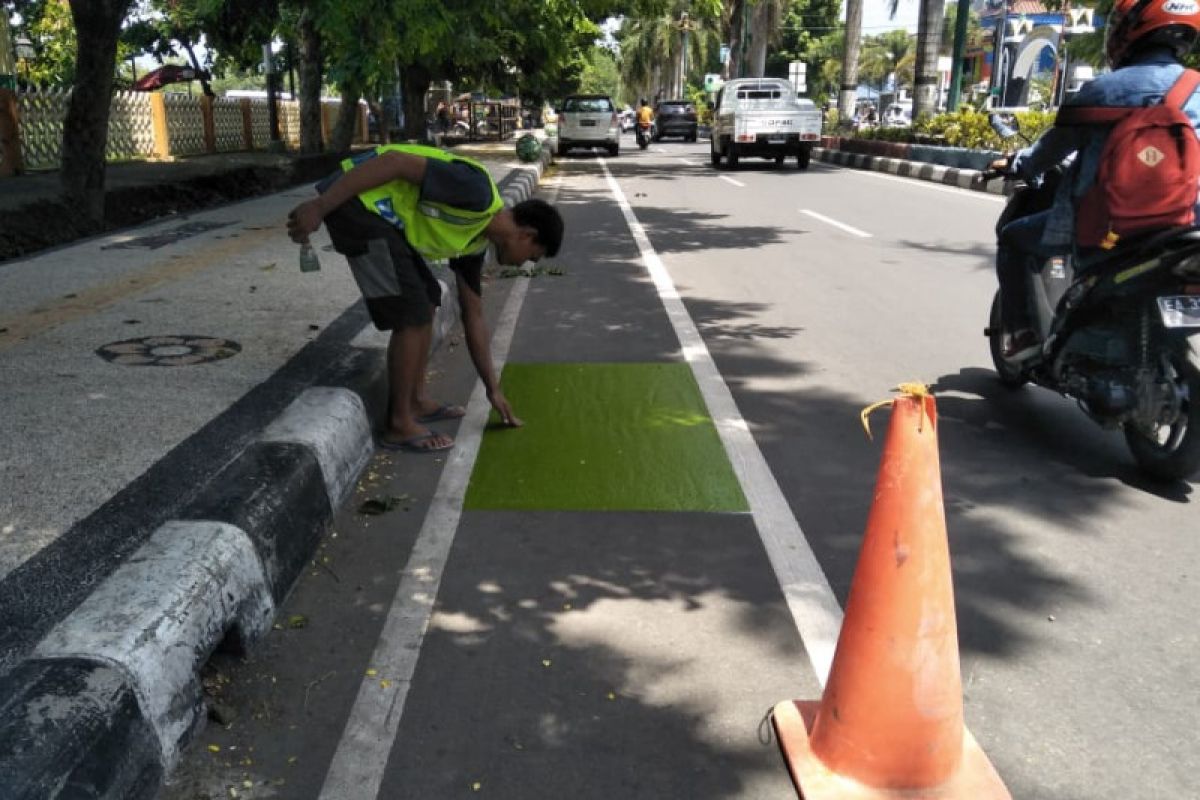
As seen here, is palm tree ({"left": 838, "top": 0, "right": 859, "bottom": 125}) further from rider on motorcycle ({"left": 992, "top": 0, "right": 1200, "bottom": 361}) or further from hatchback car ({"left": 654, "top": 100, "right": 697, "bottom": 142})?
rider on motorcycle ({"left": 992, "top": 0, "right": 1200, "bottom": 361})

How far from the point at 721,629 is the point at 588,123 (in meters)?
27.2

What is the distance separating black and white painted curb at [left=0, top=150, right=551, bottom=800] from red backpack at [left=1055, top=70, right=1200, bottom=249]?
3.11m

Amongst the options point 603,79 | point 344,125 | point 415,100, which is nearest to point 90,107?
point 344,125

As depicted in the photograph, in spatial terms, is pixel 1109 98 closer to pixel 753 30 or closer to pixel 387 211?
pixel 387 211

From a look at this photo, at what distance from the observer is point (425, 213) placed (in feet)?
13.2

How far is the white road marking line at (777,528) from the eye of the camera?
2928 millimetres

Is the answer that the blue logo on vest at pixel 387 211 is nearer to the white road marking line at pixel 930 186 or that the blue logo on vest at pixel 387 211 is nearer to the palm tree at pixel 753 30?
the white road marking line at pixel 930 186

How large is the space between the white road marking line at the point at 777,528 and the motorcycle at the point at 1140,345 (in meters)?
1.36

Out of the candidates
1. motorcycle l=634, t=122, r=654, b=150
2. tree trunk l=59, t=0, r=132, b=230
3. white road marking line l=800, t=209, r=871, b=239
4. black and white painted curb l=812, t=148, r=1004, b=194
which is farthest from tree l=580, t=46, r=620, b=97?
tree trunk l=59, t=0, r=132, b=230

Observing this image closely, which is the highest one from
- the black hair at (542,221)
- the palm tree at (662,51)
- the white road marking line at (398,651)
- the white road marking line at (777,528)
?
the palm tree at (662,51)

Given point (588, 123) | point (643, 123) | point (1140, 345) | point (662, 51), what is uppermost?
point (662, 51)

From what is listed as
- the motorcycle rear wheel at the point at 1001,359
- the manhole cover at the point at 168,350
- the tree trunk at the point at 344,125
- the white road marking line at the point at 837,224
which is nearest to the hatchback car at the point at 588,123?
the tree trunk at the point at 344,125

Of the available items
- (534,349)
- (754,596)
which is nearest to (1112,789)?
(754,596)

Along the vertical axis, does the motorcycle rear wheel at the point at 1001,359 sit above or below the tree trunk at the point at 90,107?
below
